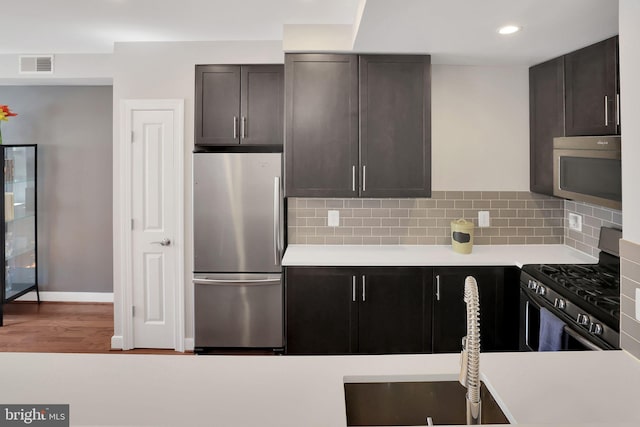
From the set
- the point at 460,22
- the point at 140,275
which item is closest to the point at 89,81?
the point at 140,275

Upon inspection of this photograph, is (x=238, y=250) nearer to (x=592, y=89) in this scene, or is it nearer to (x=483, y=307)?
(x=483, y=307)

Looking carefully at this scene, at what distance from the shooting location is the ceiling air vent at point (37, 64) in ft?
13.6

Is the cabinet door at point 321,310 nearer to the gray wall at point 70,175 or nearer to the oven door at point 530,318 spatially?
the oven door at point 530,318

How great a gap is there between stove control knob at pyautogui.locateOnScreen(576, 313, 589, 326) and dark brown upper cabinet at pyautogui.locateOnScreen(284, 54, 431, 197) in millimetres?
1432

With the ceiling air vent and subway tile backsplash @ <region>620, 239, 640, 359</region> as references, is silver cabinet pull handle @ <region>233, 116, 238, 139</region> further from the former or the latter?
subway tile backsplash @ <region>620, 239, 640, 359</region>

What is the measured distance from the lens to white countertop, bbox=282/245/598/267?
3133 millimetres

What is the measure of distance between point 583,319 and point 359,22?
185 cm

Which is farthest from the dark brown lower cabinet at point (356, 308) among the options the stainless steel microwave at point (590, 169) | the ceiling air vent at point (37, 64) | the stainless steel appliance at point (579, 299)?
the ceiling air vent at point (37, 64)

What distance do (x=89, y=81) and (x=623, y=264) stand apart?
14.8 feet

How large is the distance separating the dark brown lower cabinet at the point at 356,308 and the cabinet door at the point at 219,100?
50.3 inches

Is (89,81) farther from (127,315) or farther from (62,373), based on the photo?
(62,373)

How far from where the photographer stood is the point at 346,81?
332 centimetres

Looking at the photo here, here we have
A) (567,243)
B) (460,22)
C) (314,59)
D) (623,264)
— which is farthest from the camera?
(567,243)

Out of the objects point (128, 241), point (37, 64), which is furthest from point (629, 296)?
point (37, 64)
